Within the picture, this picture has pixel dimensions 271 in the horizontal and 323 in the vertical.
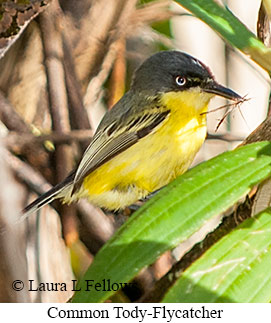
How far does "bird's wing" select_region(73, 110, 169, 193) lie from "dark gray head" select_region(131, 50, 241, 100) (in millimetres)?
156

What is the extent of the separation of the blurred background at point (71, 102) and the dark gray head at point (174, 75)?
162 millimetres

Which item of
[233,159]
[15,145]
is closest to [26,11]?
[15,145]

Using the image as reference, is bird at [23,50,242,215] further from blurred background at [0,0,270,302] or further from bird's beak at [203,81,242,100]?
blurred background at [0,0,270,302]

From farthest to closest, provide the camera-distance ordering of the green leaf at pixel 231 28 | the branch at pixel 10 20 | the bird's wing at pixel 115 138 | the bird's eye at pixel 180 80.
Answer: the bird's eye at pixel 180 80 < the bird's wing at pixel 115 138 < the branch at pixel 10 20 < the green leaf at pixel 231 28

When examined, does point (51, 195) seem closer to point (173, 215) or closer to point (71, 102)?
point (71, 102)

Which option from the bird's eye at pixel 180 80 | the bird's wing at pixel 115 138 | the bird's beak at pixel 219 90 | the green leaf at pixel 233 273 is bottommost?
the green leaf at pixel 233 273

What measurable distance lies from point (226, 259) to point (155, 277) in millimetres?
1286

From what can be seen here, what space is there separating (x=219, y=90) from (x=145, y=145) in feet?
1.07

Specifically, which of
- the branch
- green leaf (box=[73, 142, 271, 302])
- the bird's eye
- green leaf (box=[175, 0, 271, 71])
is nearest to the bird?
the bird's eye

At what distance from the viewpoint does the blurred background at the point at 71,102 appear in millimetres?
2443

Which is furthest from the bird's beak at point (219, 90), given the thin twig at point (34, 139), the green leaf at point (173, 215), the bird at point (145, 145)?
the green leaf at point (173, 215)

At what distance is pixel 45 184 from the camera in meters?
2.54

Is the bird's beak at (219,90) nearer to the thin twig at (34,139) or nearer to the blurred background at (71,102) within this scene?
the blurred background at (71,102)

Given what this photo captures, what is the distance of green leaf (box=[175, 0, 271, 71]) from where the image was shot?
136cm
